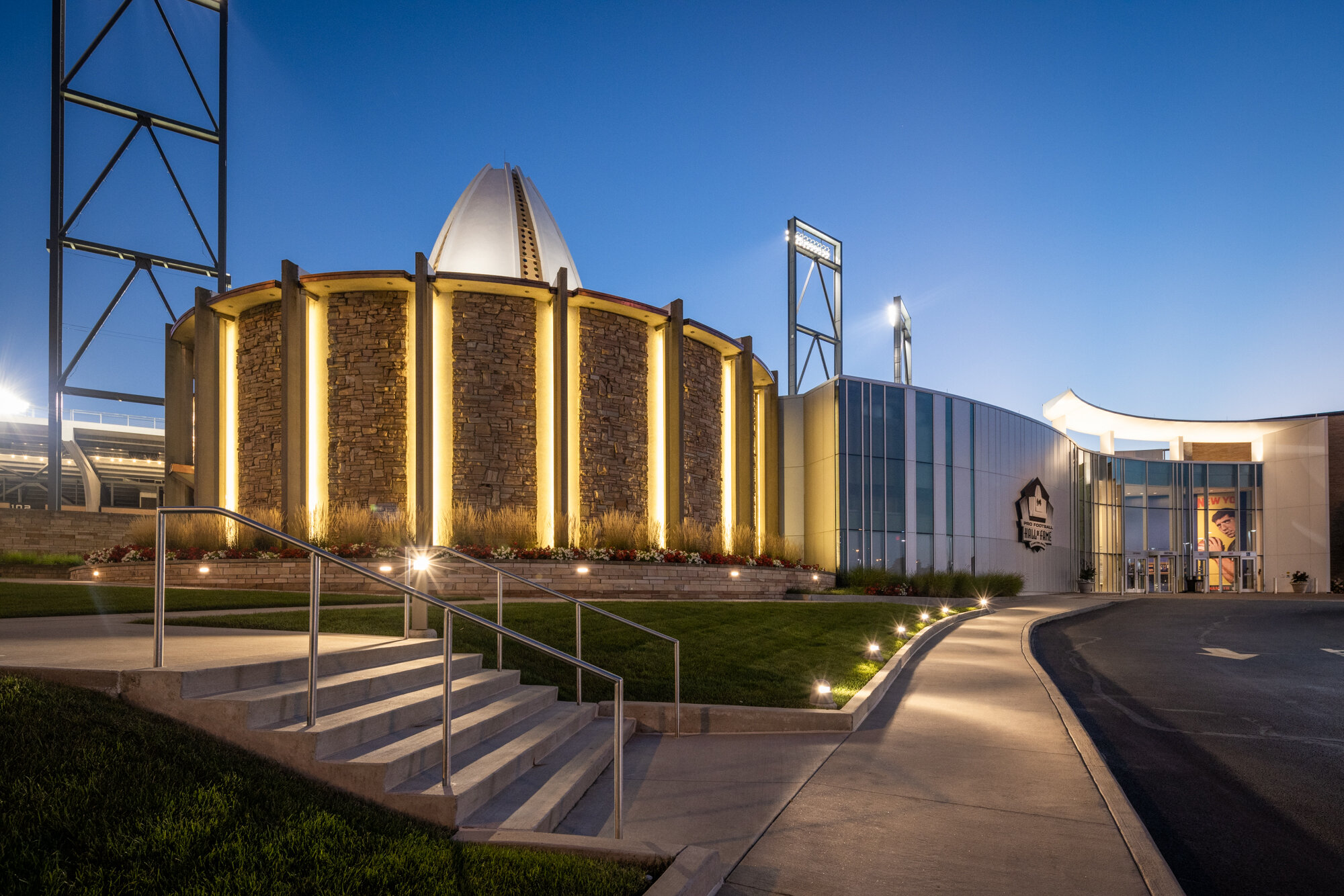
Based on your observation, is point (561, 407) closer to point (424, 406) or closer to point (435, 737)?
point (424, 406)

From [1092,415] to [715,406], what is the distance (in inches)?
1214

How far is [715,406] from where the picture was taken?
85.0 feet

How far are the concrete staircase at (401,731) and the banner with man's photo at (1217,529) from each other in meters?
49.3

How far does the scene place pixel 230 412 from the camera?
72.5ft

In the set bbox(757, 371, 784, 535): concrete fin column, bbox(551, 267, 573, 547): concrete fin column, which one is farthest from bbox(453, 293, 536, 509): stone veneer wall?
bbox(757, 371, 784, 535): concrete fin column

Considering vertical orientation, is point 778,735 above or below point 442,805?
below

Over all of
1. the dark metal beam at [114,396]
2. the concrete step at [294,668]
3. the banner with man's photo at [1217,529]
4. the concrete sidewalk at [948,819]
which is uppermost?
the dark metal beam at [114,396]

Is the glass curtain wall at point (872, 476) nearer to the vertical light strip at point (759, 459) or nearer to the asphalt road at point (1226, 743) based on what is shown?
the vertical light strip at point (759, 459)

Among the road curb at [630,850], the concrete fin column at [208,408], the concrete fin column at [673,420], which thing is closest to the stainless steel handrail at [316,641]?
the road curb at [630,850]

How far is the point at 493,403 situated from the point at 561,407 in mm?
1786

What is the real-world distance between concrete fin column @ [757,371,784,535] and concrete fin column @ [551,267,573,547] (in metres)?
9.80

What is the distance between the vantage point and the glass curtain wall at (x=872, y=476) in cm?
2977

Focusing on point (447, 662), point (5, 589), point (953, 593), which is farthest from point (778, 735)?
point (953, 593)

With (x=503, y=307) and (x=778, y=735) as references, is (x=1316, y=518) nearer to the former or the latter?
(x=503, y=307)
